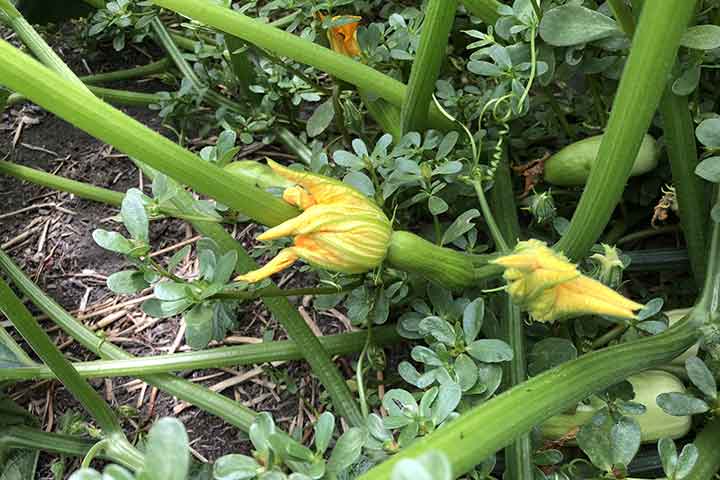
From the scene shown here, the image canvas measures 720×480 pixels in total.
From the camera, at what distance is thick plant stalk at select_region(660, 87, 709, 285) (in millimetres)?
1054

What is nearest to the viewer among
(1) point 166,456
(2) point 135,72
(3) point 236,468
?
(1) point 166,456

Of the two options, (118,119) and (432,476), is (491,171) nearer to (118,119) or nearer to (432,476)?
(118,119)

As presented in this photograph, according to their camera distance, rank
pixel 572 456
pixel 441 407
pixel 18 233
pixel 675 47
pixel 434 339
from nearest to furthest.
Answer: pixel 675 47 → pixel 441 407 → pixel 434 339 → pixel 572 456 → pixel 18 233

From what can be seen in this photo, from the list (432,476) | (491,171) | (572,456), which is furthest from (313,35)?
(432,476)

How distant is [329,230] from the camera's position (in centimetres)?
85

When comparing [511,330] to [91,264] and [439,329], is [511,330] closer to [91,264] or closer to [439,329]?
[439,329]

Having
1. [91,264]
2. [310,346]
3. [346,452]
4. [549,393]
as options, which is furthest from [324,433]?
[91,264]

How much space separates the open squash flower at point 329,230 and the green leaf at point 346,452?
0.65ft

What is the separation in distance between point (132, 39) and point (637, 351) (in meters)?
1.39

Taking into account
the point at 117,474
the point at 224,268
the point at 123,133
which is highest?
the point at 123,133

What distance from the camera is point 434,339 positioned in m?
1.02

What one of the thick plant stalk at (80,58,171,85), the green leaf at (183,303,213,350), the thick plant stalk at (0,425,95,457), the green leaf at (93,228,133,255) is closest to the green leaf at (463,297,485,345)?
the green leaf at (183,303,213,350)

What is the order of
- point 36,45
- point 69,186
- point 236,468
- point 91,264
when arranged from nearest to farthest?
point 236,468
point 36,45
point 69,186
point 91,264

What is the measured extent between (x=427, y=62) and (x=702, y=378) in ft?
1.83
